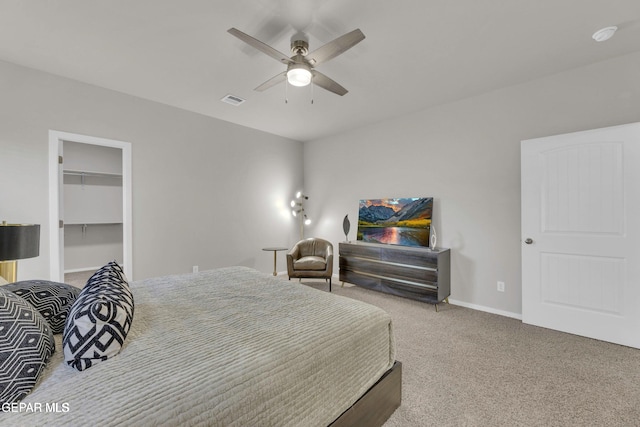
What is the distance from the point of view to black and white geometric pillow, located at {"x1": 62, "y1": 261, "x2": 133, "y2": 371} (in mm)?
1019

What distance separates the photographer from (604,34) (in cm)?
226

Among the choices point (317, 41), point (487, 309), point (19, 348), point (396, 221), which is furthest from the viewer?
point (396, 221)

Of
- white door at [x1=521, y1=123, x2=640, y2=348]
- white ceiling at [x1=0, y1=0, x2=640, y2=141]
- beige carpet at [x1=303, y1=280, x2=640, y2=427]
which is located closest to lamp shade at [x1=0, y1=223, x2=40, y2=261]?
white ceiling at [x1=0, y1=0, x2=640, y2=141]

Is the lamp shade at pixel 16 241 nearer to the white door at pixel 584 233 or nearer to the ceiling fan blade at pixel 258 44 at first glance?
the ceiling fan blade at pixel 258 44

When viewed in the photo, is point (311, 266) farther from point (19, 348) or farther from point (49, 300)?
point (19, 348)

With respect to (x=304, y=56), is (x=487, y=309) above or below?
below

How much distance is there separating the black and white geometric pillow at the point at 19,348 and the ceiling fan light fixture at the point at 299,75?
2114 mm

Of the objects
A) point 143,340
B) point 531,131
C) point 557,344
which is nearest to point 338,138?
point 531,131

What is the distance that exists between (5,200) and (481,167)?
531 cm

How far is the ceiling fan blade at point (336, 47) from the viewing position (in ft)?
6.04

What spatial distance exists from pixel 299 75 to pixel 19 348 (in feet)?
7.27

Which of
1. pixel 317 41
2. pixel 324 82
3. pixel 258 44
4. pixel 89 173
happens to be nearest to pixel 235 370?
pixel 258 44

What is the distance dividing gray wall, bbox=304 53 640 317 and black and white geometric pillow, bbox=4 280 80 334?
3908 mm

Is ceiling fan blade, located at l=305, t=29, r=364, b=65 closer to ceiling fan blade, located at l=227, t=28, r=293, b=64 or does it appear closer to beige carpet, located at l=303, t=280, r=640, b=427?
ceiling fan blade, located at l=227, t=28, r=293, b=64
